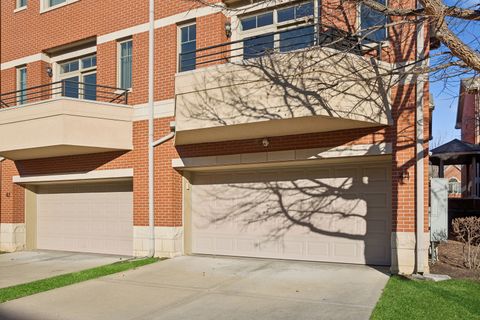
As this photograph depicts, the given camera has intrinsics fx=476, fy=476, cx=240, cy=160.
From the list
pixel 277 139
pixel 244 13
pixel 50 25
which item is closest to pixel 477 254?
pixel 277 139

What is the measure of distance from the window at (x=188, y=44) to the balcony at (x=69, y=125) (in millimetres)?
2029

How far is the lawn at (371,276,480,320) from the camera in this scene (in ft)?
21.4

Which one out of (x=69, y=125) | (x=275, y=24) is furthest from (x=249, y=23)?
(x=69, y=125)

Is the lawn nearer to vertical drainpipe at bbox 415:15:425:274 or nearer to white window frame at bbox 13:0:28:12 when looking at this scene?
vertical drainpipe at bbox 415:15:425:274

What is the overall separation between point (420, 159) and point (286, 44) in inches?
162

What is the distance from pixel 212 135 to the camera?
1128 cm

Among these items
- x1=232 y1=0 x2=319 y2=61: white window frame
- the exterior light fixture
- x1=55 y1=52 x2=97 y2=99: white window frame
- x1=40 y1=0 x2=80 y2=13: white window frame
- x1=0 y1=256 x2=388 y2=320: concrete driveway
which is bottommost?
x1=0 y1=256 x2=388 y2=320: concrete driveway

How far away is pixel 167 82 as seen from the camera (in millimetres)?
12453

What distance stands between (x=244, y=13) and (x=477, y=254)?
758 cm

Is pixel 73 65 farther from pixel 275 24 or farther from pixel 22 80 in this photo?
pixel 275 24

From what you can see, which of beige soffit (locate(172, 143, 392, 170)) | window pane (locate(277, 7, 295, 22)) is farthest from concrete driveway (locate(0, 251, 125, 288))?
window pane (locate(277, 7, 295, 22))

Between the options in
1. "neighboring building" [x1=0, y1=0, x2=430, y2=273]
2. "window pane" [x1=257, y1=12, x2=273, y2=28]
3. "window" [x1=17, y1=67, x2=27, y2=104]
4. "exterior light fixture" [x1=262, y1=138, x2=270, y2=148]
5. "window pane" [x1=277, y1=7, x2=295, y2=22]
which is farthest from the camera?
"window" [x1=17, y1=67, x2=27, y2=104]

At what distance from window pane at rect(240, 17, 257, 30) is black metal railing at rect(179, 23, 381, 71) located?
459mm

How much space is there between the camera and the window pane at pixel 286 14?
11.2 metres
